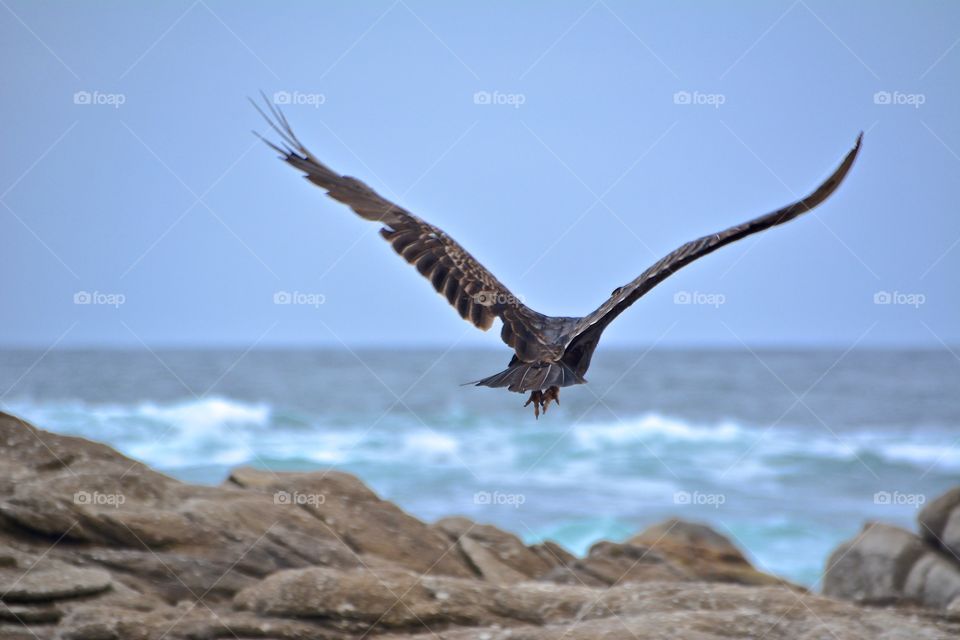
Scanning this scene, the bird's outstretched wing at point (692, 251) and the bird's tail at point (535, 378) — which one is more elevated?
the bird's outstretched wing at point (692, 251)

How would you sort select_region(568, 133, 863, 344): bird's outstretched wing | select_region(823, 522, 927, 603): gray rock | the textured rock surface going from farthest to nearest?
select_region(823, 522, 927, 603): gray rock, the textured rock surface, select_region(568, 133, 863, 344): bird's outstretched wing

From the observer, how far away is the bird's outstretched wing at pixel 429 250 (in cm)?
655

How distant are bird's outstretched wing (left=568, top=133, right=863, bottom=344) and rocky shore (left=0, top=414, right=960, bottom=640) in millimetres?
2776

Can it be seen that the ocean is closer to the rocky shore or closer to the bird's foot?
the rocky shore

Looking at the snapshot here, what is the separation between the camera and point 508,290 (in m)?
6.69

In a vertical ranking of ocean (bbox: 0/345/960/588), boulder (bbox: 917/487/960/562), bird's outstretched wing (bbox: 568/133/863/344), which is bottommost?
boulder (bbox: 917/487/960/562)

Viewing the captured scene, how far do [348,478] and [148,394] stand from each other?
28.9m

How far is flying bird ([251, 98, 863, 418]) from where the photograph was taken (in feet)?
16.5

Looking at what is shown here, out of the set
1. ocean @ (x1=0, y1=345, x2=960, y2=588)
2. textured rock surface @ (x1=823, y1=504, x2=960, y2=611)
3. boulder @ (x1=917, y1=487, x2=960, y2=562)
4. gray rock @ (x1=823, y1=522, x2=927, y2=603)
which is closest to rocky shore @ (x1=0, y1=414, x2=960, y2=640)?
textured rock surface @ (x1=823, y1=504, x2=960, y2=611)

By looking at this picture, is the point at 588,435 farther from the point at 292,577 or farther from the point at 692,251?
the point at 692,251

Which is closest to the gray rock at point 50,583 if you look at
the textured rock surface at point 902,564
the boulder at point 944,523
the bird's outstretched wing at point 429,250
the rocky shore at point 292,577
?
the rocky shore at point 292,577

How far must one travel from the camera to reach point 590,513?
21.0 metres

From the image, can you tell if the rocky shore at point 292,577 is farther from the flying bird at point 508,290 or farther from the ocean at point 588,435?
the ocean at point 588,435

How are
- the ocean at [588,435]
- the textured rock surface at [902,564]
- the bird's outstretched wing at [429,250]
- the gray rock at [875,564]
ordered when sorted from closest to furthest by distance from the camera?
the bird's outstretched wing at [429,250], the textured rock surface at [902,564], the gray rock at [875,564], the ocean at [588,435]
